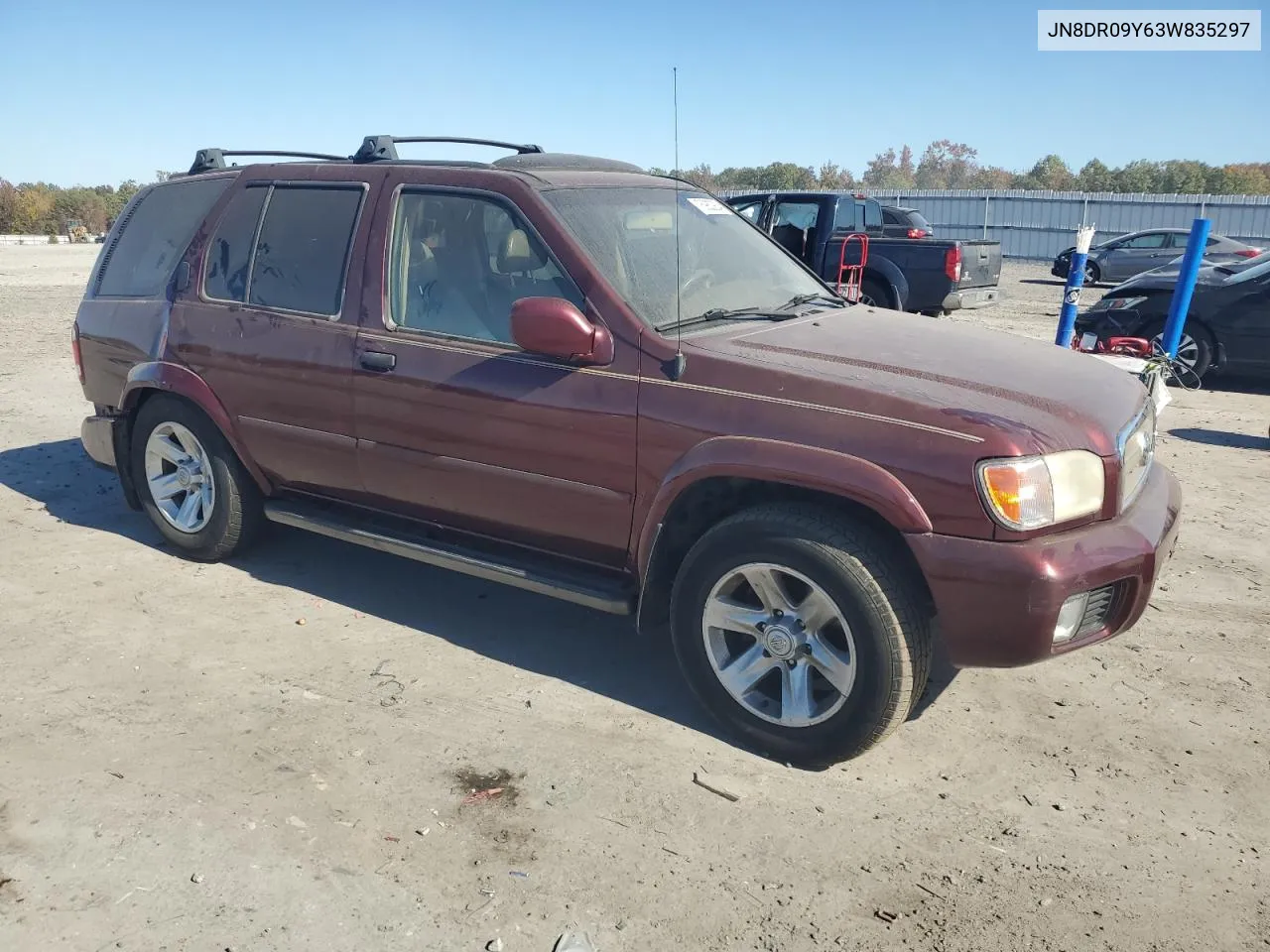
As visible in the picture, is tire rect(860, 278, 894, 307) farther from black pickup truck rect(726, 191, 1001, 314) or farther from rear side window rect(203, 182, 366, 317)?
rear side window rect(203, 182, 366, 317)

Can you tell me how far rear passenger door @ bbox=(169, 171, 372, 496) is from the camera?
441cm

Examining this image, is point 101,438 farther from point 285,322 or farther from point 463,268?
point 463,268

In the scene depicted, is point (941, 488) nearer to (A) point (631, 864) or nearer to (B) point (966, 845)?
(B) point (966, 845)

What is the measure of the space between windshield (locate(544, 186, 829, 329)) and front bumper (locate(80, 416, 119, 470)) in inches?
116

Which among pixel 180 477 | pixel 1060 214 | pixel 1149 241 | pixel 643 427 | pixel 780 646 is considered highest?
pixel 1060 214

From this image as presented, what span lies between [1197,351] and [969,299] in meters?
3.50

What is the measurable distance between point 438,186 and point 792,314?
1566mm

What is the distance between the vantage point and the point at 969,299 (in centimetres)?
1304

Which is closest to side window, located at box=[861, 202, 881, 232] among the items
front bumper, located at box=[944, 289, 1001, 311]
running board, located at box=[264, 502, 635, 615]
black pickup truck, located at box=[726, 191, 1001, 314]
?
black pickup truck, located at box=[726, 191, 1001, 314]

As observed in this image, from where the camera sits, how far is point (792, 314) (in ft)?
13.6

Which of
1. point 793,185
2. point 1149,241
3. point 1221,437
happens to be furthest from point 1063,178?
point 1221,437

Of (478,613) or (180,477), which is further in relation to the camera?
(180,477)

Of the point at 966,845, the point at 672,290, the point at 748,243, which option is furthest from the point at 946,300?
the point at 966,845

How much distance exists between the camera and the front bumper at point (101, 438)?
540cm
